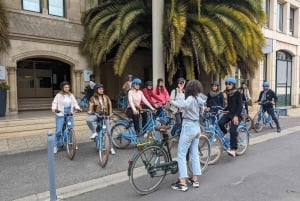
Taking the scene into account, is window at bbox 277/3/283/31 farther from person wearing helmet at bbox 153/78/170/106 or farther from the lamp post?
person wearing helmet at bbox 153/78/170/106

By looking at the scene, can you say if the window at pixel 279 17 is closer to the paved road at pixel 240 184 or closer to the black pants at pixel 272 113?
the black pants at pixel 272 113

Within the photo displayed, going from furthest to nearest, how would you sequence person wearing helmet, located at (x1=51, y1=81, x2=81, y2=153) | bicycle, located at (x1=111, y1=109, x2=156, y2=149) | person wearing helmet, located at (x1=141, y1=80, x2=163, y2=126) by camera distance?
person wearing helmet, located at (x1=141, y1=80, x2=163, y2=126), bicycle, located at (x1=111, y1=109, x2=156, y2=149), person wearing helmet, located at (x1=51, y1=81, x2=81, y2=153)

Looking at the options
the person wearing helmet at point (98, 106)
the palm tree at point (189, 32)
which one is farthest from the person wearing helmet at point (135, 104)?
the palm tree at point (189, 32)

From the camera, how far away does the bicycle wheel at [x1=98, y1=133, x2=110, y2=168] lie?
212 inches

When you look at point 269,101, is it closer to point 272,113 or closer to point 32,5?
point 272,113

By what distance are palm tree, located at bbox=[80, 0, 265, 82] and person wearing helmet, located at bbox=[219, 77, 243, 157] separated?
12.8ft

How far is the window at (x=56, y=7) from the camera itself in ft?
36.5

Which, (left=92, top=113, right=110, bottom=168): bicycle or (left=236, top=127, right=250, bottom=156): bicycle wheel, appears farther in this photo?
(left=236, top=127, right=250, bottom=156): bicycle wheel

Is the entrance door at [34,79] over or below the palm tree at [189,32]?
below

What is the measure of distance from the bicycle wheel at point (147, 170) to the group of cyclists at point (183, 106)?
11.8 inches

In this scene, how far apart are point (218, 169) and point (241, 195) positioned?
1.29 meters

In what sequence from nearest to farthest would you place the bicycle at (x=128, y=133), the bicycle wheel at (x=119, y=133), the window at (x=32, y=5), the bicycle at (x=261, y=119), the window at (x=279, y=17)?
the bicycle at (x=128, y=133) → the bicycle wheel at (x=119, y=133) → the bicycle at (x=261, y=119) → the window at (x=32, y=5) → the window at (x=279, y=17)

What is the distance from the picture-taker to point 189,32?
10.0m

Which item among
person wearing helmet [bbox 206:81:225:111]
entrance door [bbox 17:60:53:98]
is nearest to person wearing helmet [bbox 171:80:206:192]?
person wearing helmet [bbox 206:81:225:111]
